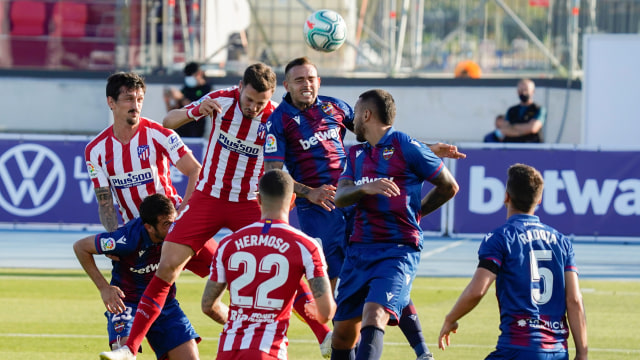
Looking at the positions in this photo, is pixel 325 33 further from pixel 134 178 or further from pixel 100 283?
pixel 100 283

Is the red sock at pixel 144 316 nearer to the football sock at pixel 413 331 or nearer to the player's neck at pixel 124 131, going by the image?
the player's neck at pixel 124 131

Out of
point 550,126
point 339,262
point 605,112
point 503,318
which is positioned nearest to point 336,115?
point 339,262

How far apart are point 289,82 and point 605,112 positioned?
11596mm

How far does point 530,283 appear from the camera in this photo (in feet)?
19.3

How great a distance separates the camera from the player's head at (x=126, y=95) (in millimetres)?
8000

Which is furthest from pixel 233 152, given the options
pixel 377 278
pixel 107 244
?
pixel 377 278

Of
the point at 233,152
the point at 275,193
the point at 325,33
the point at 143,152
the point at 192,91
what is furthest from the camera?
the point at 192,91

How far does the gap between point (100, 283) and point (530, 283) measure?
3.09m

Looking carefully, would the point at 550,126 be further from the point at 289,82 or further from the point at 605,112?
the point at 289,82

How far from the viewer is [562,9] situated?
20172 millimetres

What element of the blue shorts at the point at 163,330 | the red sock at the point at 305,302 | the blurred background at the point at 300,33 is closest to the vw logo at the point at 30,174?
the blurred background at the point at 300,33

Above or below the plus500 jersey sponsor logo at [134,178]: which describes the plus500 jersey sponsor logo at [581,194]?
below

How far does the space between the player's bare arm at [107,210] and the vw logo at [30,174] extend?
885 cm

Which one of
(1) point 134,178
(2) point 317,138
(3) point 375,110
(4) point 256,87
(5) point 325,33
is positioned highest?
(5) point 325,33
